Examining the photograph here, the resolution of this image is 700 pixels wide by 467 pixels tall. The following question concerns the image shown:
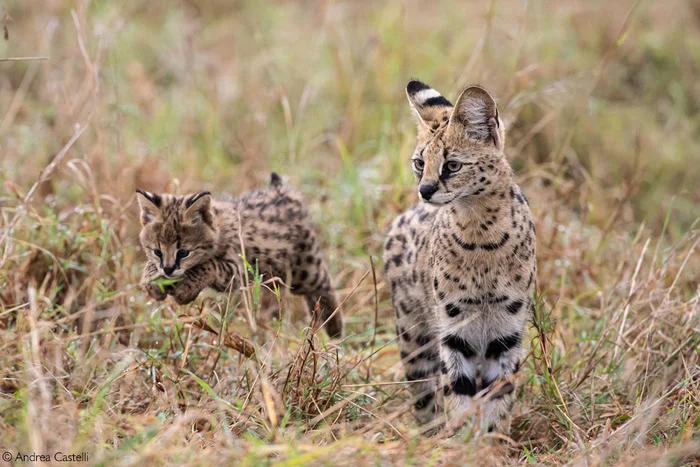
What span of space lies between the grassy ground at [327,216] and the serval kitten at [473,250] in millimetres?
→ 226

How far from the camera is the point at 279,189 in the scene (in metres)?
5.63

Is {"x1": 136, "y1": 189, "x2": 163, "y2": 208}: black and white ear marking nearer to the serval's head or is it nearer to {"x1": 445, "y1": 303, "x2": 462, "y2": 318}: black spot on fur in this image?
the serval's head

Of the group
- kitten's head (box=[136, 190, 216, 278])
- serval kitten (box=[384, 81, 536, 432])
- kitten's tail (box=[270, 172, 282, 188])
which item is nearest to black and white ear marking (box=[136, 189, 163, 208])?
kitten's head (box=[136, 190, 216, 278])

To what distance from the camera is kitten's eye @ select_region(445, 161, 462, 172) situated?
4285 millimetres

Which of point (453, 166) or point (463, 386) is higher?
point (453, 166)

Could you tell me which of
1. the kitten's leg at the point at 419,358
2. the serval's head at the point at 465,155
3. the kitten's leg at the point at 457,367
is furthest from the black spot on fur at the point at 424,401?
the serval's head at the point at 465,155

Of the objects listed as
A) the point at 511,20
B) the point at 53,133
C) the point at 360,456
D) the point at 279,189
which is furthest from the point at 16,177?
the point at 511,20

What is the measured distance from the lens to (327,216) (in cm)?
670

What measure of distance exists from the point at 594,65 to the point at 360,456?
6.78 m

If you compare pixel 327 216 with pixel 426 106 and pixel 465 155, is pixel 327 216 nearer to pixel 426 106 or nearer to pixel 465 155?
pixel 426 106

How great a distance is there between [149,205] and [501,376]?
6.81 feet

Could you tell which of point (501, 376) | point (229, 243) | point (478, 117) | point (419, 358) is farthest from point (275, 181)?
point (501, 376)

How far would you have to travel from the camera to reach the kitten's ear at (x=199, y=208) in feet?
15.6

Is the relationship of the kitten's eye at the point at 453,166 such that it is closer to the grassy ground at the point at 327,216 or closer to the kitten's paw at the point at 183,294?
the grassy ground at the point at 327,216
